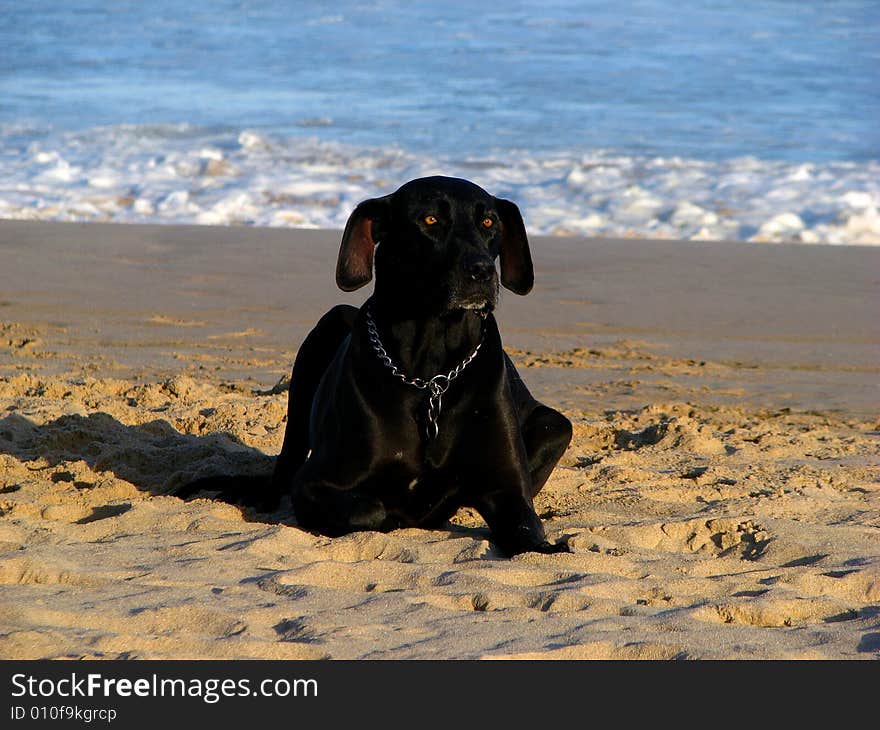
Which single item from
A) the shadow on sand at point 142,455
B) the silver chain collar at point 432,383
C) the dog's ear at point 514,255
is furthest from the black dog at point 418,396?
the shadow on sand at point 142,455

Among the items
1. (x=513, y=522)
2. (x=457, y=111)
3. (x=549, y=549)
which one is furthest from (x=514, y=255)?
(x=457, y=111)

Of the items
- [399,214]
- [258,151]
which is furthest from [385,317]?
[258,151]

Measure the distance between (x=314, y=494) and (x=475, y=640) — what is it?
135 centimetres

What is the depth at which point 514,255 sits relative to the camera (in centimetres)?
450

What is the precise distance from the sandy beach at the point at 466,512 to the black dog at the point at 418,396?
0.53ft

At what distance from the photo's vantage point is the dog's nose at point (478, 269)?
3992 mm

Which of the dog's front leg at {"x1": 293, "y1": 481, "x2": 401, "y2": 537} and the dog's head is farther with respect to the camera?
the dog's front leg at {"x1": 293, "y1": 481, "x2": 401, "y2": 537}

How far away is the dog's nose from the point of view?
157 inches

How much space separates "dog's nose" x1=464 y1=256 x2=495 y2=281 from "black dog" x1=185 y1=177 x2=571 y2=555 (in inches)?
2.9

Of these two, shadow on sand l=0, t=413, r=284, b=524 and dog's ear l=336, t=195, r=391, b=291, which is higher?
dog's ear l=336, t=195, r=391, b=291

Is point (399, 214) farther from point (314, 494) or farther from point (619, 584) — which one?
point (619, 584)

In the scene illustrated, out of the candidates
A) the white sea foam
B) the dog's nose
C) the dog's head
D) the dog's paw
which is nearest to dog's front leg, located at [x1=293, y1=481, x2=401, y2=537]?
the dog's paw

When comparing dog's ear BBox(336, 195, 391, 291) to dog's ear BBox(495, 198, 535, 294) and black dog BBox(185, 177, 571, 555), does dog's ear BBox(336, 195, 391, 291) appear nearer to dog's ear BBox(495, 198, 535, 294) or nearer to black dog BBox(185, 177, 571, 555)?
black dog BBox(185, 177, 571, 555)

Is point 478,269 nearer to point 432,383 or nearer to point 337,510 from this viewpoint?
point 432,383
